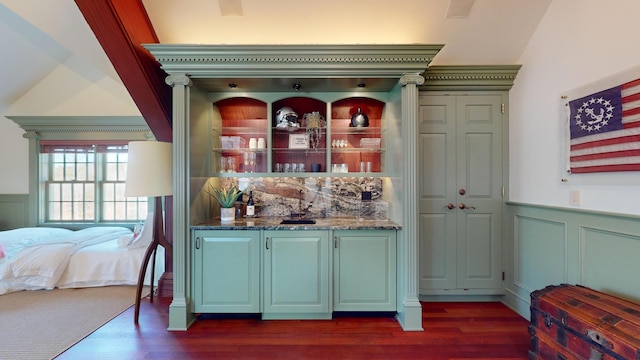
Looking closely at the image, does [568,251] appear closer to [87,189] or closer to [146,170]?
[146,170]

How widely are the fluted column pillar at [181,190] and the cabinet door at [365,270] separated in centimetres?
140

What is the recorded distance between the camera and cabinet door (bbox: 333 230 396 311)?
2471 millimetres

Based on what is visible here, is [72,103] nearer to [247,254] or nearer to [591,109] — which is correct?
[247,254]

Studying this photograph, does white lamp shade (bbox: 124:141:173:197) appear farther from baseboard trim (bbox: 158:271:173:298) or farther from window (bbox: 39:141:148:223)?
window (bbox: 39:141:148:223)

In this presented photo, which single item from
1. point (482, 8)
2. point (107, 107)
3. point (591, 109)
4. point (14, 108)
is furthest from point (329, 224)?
point (14, 108)

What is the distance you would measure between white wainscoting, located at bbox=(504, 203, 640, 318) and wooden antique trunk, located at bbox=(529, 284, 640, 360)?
0.56 ft

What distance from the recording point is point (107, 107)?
4434 mm

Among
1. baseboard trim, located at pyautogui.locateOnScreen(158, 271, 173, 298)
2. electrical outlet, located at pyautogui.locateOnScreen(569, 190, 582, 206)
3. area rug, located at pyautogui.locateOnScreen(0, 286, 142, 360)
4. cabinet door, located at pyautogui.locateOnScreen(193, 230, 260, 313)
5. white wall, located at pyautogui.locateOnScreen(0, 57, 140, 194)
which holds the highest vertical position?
white wall, located at pyautogui.locateOnScreen(0, 57, 140, 194)

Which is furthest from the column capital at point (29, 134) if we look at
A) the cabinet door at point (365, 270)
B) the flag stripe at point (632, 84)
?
the flag stripe at point (632, 84)

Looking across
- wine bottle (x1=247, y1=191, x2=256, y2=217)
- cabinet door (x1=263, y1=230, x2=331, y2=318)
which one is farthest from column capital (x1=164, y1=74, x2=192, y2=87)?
cabinet door (x1=263, y1=230, x2=331, y2=318)

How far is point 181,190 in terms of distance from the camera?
95.4 inches

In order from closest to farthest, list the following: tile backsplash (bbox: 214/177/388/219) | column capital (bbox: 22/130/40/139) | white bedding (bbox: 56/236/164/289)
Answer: tile backsplash (bbox: 214/177/388/219)
white bedding (bbox: 56/236/164/289)
column capital (bbox: 22/130/40/139)

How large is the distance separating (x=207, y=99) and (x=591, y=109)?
343cm

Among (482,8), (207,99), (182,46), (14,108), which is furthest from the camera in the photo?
(14,108)
